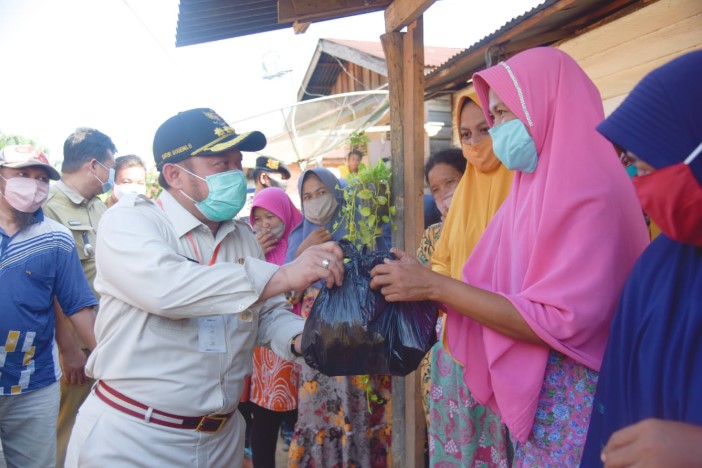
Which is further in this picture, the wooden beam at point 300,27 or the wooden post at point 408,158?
the wooden beam at point 300,27

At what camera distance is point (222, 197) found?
240 centimetres

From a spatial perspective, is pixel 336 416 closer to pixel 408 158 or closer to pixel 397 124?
pixel 408 158

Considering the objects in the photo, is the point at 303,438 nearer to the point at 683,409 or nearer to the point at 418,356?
the point at 418,356

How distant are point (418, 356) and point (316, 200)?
2208mm

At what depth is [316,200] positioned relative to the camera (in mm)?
4062

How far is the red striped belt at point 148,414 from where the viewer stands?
209 cm

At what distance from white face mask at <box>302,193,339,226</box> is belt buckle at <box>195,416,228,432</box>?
80.4 inches

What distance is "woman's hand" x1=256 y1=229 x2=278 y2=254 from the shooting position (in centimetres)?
454

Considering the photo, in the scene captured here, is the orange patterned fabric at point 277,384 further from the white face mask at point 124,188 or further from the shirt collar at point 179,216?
the white face mask at point 124,188

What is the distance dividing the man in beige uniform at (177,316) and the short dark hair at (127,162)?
3806 mm

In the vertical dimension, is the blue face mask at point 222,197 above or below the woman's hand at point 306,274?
above

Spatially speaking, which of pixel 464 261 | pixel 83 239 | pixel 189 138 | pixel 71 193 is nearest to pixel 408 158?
pixel 464 261

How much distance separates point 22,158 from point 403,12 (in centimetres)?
263

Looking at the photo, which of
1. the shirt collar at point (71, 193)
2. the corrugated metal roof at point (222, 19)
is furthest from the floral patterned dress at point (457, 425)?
the shirt collar at point (71, 193)
